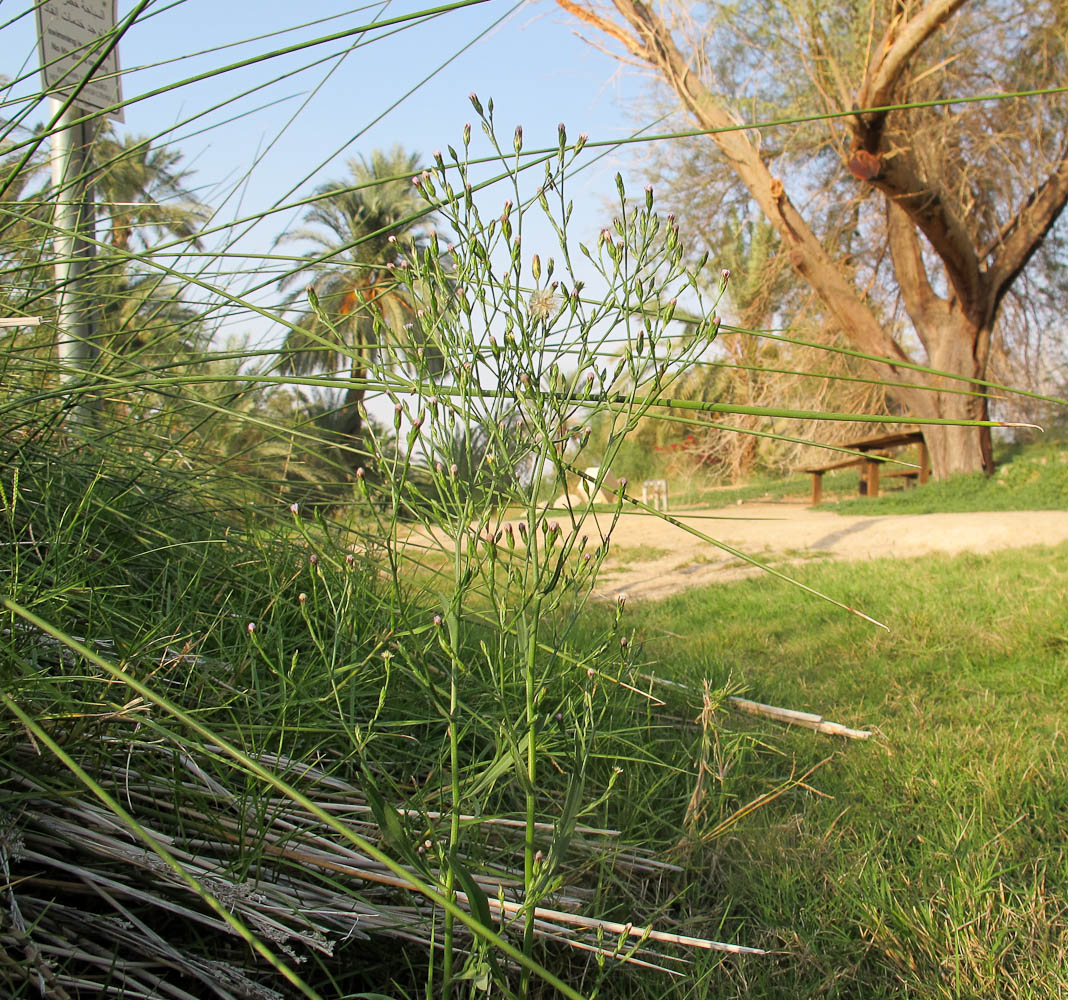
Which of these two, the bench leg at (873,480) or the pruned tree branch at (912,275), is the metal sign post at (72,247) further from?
the pruned tree branch at (912,275)

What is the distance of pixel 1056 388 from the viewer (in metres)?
13.0

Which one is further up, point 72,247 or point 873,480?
point 72,247

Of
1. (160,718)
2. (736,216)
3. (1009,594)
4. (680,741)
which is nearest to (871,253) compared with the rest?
(736,216)

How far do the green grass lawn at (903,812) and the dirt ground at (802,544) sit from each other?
1994 millimetres

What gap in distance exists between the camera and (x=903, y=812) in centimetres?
173

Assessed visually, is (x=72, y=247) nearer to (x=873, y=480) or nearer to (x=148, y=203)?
(x=148, y=203)

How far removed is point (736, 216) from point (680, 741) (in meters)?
12.4

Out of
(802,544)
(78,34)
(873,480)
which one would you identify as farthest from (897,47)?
(78,34)

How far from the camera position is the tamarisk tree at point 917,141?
9.45 metres

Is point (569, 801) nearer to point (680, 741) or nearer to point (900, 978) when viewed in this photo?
point (900, 978)

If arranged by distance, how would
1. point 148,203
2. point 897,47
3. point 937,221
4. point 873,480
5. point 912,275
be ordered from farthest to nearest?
point 873,480 → point 912,275 → point 937,221 → point 897,47 → point 148,203

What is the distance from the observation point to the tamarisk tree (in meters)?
9.45

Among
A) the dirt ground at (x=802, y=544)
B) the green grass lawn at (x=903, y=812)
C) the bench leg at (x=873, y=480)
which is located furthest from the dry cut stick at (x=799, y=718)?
the bench leg at (x=873, y=480)

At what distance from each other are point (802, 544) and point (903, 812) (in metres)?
5.50
